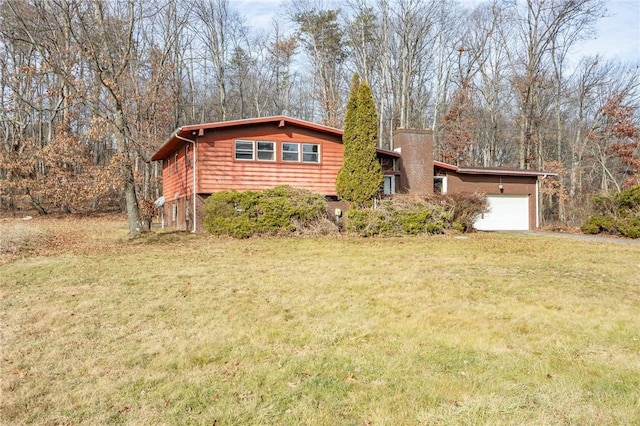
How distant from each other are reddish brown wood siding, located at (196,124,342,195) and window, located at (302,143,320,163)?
0.14 meters

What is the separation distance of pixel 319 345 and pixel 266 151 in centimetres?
1375

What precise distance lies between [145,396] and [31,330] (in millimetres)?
2321

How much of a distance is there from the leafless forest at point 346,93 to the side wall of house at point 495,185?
3.63m

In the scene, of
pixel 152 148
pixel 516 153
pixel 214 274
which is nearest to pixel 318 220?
pixel 214 274

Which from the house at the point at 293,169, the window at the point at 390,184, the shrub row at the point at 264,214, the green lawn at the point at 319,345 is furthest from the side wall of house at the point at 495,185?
the green lawn at the point at 319,345

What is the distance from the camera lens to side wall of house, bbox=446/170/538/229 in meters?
21.4

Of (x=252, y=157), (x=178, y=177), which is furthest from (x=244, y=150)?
(x=178, y=177)

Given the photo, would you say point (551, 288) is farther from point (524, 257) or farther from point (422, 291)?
point (524, 257)

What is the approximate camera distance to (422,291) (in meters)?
6.47

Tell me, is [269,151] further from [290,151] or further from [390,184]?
[390,184]

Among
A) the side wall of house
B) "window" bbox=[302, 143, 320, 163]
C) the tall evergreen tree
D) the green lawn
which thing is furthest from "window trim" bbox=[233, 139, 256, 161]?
the side wall of house

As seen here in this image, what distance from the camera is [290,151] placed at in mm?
17594

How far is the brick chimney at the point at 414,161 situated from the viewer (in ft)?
66.2

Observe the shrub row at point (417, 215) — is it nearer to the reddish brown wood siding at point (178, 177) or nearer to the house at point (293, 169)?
the house at point (293, 169)
